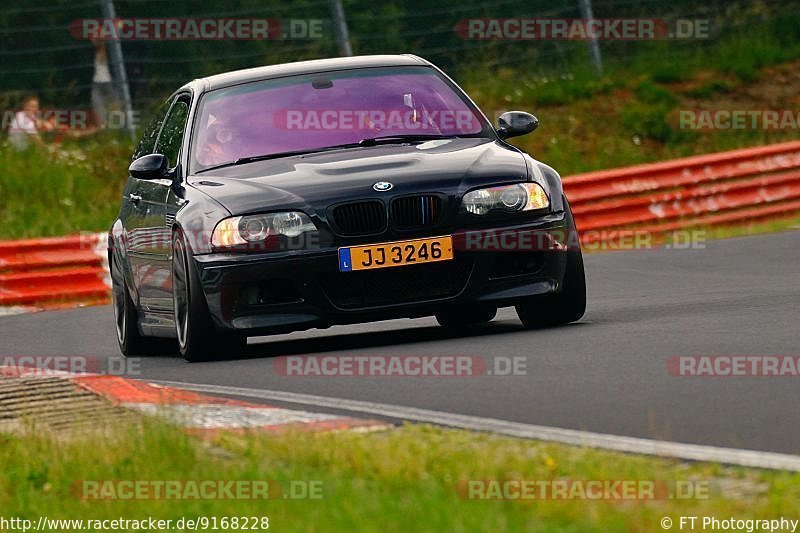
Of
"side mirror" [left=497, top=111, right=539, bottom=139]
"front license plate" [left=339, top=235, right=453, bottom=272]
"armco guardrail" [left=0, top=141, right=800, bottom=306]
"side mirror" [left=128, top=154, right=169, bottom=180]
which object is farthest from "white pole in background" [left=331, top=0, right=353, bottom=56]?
"front license plate" [left=339, top=235, right=453, bottom=272]

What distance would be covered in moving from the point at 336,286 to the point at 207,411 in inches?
89.1

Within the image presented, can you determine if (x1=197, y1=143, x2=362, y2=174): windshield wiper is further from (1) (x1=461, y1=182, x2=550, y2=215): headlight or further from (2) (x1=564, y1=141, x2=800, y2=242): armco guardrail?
(2) (x1=564, y1=141, x2=800, y2=242): armco guardrail

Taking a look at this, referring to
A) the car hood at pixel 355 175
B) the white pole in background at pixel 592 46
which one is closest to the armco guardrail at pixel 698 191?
the white pole in background at pixel 592 46

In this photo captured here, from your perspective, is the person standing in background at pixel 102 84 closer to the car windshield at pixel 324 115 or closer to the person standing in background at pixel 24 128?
the person standing in background at pixel 24 128

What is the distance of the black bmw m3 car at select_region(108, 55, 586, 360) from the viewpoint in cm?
936

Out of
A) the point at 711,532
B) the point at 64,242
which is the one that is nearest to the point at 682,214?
the point at 64,242

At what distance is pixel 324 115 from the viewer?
10430mm

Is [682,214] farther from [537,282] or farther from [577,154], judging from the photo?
[537,282]

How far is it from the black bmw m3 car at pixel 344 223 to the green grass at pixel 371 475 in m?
2.50

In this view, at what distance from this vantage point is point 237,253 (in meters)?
9.44

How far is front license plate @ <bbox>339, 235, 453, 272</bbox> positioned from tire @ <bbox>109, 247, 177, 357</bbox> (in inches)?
96.5

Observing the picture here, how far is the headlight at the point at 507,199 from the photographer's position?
30.9ft

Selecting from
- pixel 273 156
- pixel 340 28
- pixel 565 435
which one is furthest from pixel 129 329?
pixel 340 28

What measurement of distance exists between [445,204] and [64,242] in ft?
28.3
